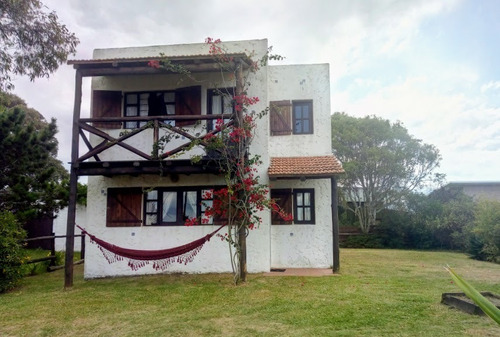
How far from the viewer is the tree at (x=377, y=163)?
21.4 m

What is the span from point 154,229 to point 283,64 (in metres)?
6.31

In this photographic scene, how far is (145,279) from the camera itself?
30.1ft

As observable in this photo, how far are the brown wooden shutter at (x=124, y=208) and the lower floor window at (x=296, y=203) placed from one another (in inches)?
150

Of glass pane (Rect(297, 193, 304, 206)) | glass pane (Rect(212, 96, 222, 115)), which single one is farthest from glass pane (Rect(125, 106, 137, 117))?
glass pane (Rect(297, 193, 304, 206))

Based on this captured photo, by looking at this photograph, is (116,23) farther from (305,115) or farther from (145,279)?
(145,279)

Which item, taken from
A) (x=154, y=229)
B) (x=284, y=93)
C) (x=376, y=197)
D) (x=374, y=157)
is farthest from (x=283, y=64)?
(x=376, y=197)

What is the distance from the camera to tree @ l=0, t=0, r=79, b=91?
927 centimetres

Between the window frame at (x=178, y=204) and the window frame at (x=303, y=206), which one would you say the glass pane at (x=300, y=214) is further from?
the window frame at (x=178, y=204)

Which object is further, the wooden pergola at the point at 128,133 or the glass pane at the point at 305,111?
the glass pane at the point at 305,111

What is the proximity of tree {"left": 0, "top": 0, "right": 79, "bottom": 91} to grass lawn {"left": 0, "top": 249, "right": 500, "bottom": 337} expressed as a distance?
5661 mm

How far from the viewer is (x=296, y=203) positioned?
35.1 ft

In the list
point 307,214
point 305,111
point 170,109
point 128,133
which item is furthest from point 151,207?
point 305,111

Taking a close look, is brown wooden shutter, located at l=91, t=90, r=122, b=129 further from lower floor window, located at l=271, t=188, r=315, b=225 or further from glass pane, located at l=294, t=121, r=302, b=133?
glass pane, located at l=294, t=121, r=302, b=133

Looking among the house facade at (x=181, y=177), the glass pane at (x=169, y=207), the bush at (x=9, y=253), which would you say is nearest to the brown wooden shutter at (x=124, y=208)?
the house facade at (x=181, y=177)
